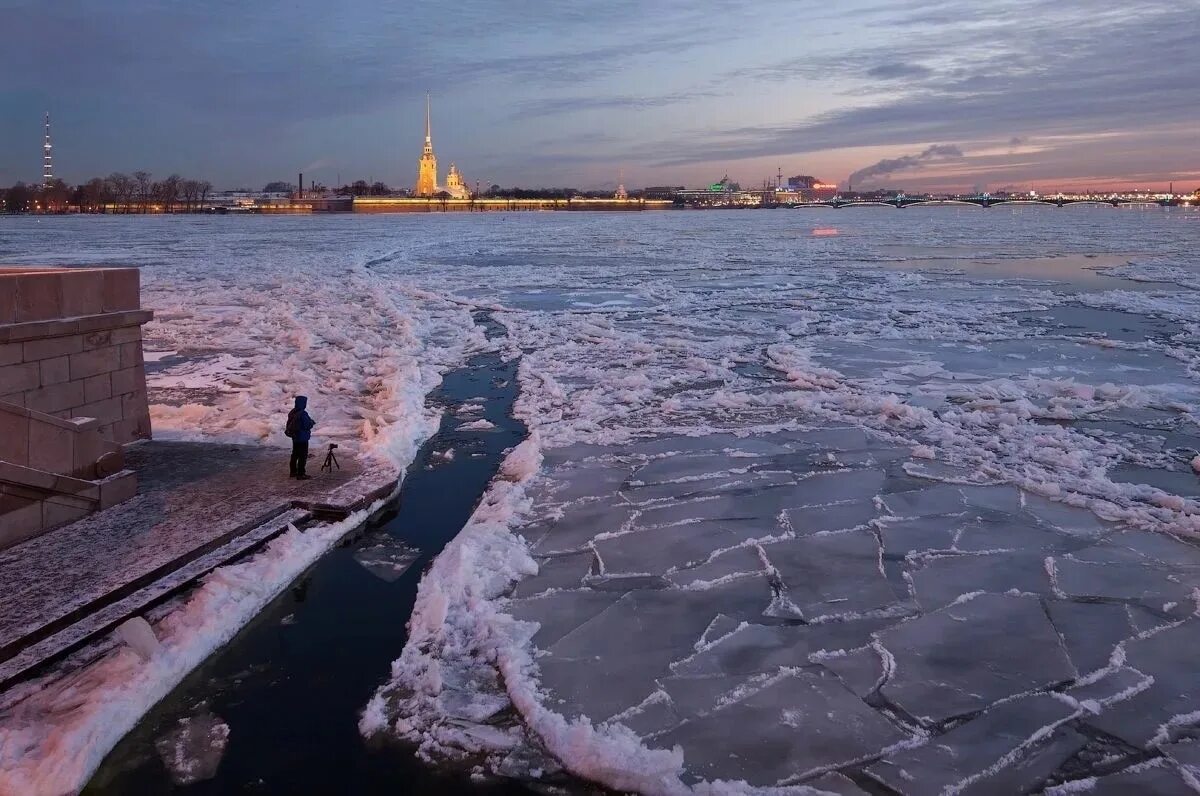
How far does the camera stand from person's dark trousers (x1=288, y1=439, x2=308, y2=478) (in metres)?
7.04

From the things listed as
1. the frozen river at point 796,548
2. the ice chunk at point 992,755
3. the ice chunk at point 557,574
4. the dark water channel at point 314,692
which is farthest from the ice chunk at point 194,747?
the ice chunk at point 992,755

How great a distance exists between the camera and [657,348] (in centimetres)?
1405

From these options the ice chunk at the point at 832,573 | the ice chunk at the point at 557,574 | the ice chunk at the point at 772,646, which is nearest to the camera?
the ice chunk at the point at 772,646

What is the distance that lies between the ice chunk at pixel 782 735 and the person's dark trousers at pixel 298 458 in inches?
160

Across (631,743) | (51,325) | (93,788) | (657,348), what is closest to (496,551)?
(631,743)

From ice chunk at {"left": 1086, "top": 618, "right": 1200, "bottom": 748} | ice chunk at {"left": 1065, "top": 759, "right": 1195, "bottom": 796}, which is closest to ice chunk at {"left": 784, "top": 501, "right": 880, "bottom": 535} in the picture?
ice chunk at {"left": 1086, "top": 618, "right": 1200, "bottom": 748}

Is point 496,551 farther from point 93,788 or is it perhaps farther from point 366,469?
point 93,788

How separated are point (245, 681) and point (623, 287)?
20311 millimetres

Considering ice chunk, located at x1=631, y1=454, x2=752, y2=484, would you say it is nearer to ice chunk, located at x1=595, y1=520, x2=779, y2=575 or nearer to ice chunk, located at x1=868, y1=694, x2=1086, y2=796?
ice chunk, located at x1=595, y1=520, x2=779, y2=575

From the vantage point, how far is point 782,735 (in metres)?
4.07

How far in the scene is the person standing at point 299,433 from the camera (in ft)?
22.7

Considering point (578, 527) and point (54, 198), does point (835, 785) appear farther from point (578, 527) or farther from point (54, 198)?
point (54, 198)

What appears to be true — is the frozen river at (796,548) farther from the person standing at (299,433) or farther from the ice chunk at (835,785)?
the person standing at (299,433)

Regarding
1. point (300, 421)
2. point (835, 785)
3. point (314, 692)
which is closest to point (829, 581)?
point (835, 785)
